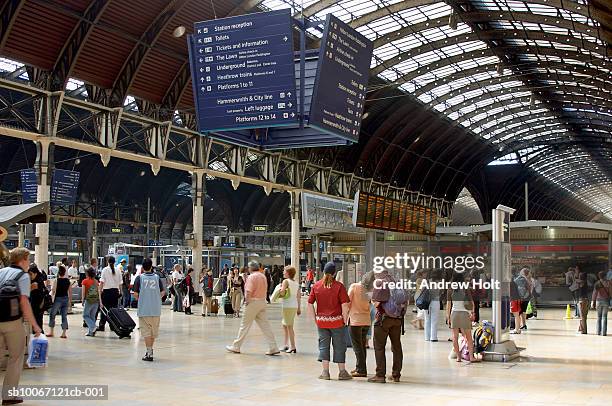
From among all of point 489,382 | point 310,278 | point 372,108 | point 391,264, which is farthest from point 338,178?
point 489,382

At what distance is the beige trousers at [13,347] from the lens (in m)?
8.27

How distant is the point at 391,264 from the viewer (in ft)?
43.4

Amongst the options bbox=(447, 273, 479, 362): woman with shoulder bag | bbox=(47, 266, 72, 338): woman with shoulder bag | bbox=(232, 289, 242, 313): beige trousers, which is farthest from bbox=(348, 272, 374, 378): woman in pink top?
bbox=(232, 289, 242, 313): beige trousers

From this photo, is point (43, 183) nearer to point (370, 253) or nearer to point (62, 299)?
point (62, 299)

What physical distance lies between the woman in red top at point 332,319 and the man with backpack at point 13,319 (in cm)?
409

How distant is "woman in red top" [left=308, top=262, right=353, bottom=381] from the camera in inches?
427

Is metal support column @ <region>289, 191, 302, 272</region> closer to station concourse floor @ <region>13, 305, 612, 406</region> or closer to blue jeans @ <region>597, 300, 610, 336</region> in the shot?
blue jeans @ <region>597, 300, 610, 336</region>

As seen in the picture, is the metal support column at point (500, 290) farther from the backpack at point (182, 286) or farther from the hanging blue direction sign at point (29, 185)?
the hanging blue direction sign at point (29, 185)

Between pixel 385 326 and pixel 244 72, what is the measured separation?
619 centimetres

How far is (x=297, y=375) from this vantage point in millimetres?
11383

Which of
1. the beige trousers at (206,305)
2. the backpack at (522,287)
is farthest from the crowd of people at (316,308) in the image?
the beige trousers at (206,305)

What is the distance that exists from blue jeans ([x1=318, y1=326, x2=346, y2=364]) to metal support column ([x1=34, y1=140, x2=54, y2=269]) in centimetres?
1315

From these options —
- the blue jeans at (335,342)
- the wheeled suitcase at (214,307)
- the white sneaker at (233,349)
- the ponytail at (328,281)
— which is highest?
the ponytail at (328,281)

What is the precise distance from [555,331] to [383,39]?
14.2 metres
